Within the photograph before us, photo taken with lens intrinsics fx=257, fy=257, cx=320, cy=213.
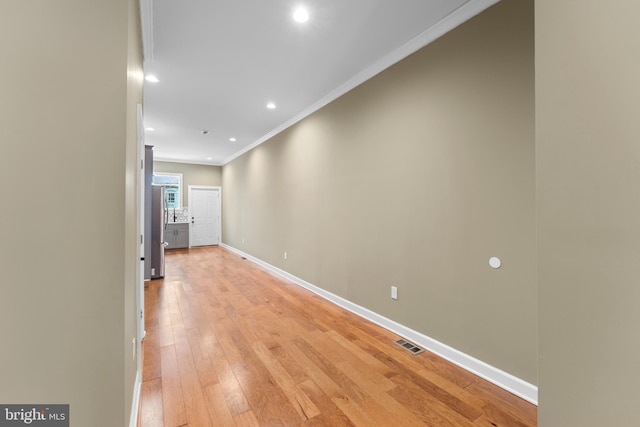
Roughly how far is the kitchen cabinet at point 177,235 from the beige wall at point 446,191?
5.90 metres

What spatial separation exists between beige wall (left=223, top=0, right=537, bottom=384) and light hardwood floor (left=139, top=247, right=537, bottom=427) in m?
0.34

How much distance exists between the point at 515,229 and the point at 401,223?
0.97 meters

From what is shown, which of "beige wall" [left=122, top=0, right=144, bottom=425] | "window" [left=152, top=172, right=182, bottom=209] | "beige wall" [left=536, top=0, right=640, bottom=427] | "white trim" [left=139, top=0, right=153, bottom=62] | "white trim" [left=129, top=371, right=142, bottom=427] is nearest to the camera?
"beige wall" [left=536, top=0, right=640, bottom=427]

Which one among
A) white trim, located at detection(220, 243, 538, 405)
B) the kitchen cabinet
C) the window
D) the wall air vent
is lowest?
the wall air vent

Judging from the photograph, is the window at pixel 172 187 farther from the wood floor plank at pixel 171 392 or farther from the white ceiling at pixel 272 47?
the wood floor plank at pixel 171 392

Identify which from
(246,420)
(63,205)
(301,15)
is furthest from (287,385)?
(301,15)

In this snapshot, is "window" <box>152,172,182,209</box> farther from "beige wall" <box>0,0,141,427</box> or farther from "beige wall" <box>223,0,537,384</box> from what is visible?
"beige wall" <box>0,0,141,427</box>

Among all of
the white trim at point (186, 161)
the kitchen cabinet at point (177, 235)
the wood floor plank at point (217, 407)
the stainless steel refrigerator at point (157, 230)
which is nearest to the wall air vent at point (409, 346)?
the wood floor plank at point (217, 407)

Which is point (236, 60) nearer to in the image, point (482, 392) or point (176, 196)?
point (482, 392)

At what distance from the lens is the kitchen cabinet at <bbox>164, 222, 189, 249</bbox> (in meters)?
7.72

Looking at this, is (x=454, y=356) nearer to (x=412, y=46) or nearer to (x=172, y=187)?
(x=412, y=46)

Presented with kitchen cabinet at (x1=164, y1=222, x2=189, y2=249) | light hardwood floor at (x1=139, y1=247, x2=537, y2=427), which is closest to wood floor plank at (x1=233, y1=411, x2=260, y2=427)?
light hardwood floor at (x1=139, y1=247, x2=537, y2=427)

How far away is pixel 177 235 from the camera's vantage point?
7.88 meters

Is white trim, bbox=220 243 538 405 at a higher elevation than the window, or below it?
below
